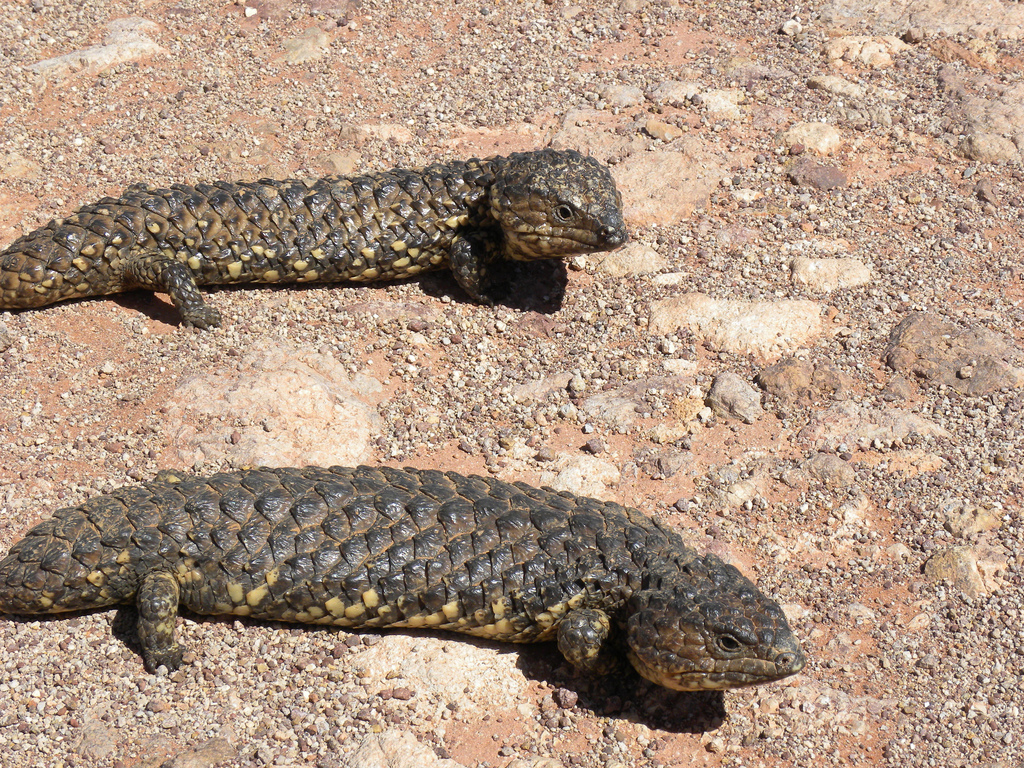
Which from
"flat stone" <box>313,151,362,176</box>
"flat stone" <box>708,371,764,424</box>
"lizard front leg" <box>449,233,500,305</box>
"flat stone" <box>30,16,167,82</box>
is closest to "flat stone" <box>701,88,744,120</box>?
"lizard front leg" <box>449,233,500,305</box>

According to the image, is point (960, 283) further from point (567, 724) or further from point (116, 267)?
point (116, 267)

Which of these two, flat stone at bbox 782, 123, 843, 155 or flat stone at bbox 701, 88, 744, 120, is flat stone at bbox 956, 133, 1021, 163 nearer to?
flat stone at bbox 782, 123, 843, 155

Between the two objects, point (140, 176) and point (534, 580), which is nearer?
point (534, 580)

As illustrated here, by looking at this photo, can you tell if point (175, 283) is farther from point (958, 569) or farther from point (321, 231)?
point (958, 569)

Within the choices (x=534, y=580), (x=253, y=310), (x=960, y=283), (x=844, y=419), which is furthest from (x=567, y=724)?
(x=960, y=283)

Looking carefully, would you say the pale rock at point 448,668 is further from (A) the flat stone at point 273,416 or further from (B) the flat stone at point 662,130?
(B) the flat stone at point 662,130

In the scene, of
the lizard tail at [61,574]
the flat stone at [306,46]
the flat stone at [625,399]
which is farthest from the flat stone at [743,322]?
the flat stone at [306,46]

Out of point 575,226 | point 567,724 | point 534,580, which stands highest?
point 575,226

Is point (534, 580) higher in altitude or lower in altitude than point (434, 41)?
lower
